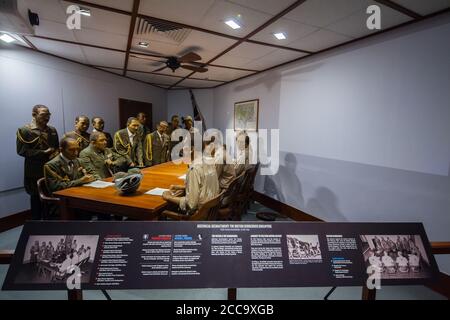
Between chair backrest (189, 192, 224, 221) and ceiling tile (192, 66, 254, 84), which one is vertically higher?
ceiling tile (192, 66, 254, 84)

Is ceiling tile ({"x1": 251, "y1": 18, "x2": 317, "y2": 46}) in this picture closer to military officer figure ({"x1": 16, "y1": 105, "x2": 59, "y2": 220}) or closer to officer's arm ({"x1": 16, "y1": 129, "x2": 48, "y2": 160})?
military officer figure ({"x1": 16, "y1": 105, "x2": 59, "y2": 220})

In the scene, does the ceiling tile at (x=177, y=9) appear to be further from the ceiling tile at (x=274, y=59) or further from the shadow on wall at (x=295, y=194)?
the shadow on wall at (x=295, y=194)

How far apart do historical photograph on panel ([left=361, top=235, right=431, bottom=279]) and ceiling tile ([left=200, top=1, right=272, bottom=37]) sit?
81.8 inches

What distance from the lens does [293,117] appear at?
382 cm

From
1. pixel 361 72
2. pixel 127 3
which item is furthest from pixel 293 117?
pixel 127 3

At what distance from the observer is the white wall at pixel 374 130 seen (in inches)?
81.9

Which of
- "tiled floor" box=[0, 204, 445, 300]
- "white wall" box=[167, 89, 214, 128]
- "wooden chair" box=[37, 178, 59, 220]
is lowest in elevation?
"tiled floor" box=[0, 204, 445, 300]

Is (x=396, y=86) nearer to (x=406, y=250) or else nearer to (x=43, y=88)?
(x=406, y=250)

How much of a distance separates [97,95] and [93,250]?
4.80m

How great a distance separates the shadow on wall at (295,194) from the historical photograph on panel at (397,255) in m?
2.15

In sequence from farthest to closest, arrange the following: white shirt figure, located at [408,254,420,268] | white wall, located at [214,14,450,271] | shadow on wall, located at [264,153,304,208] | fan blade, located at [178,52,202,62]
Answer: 1. shadow on wall, located at [264,153,304,208]
2. fan blade, located at [178,52,202,62]
3. white wall, located at [214,14,450,271]
4. white shirt figure, located at [408,254,420,268]

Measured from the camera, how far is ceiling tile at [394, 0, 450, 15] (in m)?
1.82

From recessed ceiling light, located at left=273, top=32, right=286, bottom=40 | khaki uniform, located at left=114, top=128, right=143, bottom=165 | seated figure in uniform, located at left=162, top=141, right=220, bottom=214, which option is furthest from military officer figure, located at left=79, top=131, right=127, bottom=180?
recessed ceiling light, located at left=273, top=32, right=286, bottom=40

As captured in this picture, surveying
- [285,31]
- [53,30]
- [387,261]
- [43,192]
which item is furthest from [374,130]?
[53,30]
